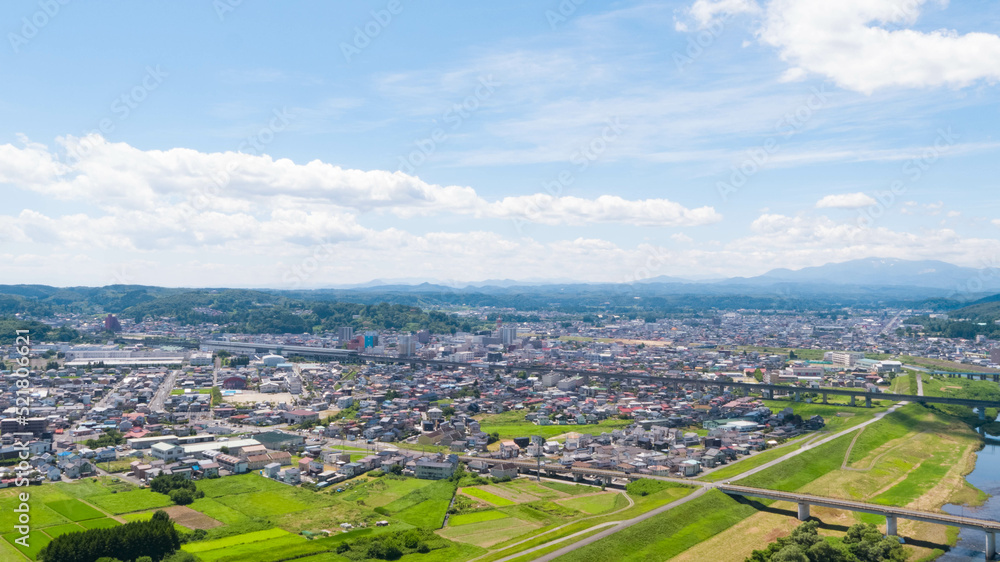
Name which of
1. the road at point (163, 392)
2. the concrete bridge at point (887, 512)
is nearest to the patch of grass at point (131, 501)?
the road at point (163, 392)

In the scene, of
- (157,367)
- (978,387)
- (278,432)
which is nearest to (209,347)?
(157,367)

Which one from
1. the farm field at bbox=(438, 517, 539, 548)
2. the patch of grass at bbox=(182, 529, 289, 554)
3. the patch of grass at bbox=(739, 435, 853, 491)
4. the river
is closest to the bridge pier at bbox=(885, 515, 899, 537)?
the river

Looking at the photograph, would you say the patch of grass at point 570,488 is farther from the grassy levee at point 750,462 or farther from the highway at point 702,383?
the highway at point 702,383

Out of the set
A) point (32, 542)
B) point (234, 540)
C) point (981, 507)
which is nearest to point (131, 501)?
point (32, 542)

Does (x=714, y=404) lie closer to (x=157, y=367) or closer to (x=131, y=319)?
(x=157, y=367)

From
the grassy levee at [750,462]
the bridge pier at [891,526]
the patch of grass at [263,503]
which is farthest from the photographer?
the grassy levee at [750,462]

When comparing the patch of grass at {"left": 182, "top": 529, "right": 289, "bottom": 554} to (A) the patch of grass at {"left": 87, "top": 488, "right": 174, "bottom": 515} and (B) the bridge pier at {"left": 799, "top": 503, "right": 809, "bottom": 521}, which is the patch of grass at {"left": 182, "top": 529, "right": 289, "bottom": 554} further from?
(B) the bridge pier at {"left": 799, "top": 503, "right": 809, "bottom": 521}

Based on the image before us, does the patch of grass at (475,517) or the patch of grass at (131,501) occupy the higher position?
the patch of grass at (131,501)
